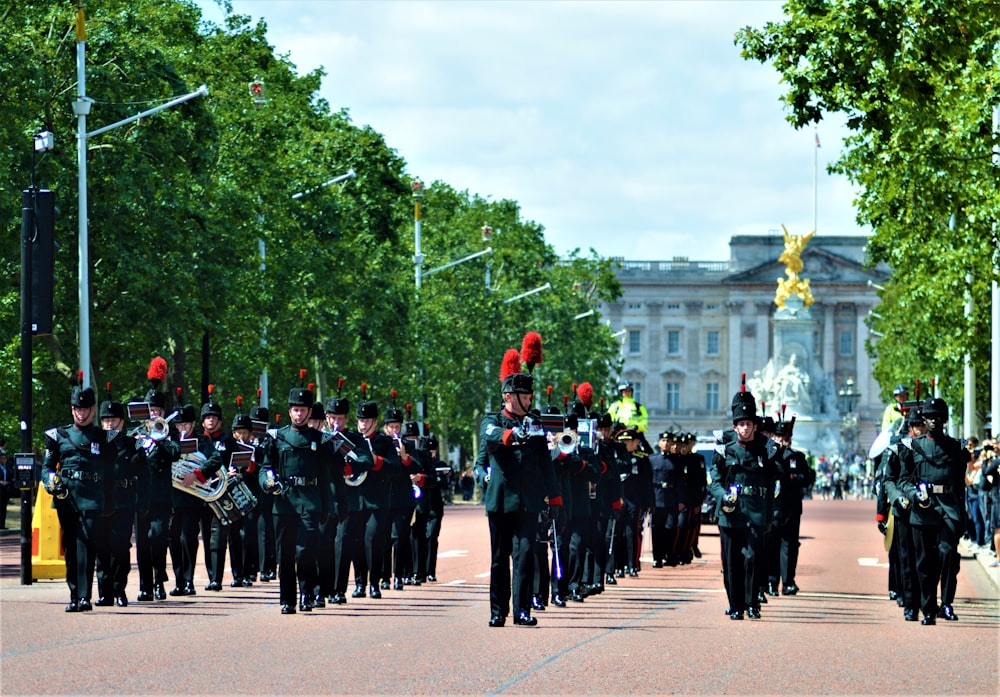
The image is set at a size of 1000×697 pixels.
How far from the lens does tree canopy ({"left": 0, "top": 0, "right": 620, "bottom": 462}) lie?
130 feet

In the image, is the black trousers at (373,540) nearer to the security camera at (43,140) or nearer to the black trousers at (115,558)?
the black trousers at (115,558)

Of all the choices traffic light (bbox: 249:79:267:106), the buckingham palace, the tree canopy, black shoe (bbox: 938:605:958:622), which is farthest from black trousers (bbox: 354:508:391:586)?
the buckingham palace

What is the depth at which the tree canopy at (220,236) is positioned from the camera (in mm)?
39719

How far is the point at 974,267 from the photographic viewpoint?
3061cm

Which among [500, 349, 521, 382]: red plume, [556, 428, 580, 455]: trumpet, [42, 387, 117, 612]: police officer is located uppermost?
[500, 349, 521, 382]: red plume

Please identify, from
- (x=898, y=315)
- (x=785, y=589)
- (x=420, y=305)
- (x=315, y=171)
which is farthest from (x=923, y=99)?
(x=420, y=305)

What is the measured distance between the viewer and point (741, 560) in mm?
18828

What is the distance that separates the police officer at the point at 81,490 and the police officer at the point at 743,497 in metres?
5.64

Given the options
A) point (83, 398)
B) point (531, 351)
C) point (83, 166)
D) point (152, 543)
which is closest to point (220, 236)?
point (83, 166)

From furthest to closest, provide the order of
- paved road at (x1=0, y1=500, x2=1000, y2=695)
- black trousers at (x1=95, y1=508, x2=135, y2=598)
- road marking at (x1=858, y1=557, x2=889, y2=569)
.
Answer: road marking at (x1=858, y1=557, x2=889, y2=569)
black trousers at (x1=95, y1=508, x2=135, y2=598)
paved road at (x1=0, y1=500, x2=1000, y2=695)

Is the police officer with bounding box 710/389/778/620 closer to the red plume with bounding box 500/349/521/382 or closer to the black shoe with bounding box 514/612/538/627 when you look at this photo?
the black shoe with bounding box 514/612/538/627

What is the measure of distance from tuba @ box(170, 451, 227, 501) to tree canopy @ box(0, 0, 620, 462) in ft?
42.7

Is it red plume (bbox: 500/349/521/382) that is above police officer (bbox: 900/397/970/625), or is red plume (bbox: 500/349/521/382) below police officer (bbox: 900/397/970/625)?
above

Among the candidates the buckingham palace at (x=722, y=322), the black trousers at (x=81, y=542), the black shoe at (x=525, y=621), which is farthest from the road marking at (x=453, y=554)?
the buckingham palace at (x=722, y=322)
